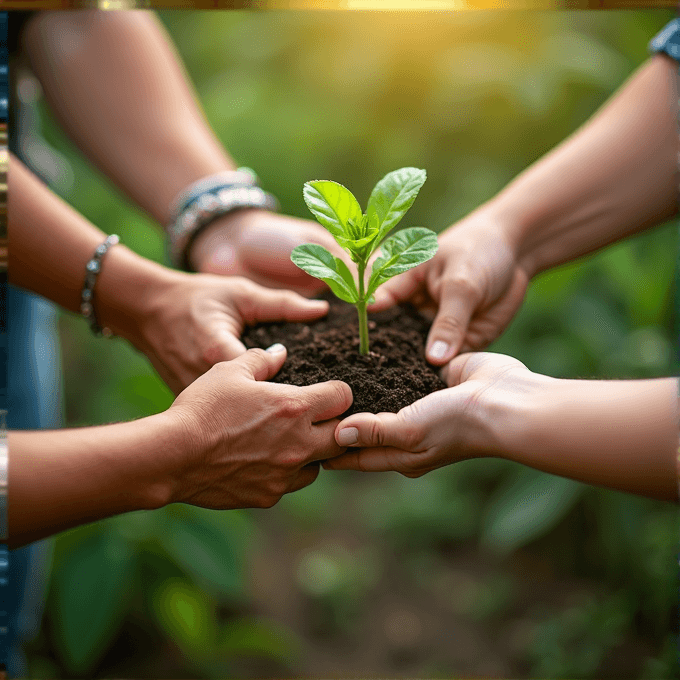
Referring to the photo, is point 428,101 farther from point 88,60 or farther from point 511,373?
point 511,373

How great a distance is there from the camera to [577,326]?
1712 millimetres

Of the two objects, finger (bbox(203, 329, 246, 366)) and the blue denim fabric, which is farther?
the blue denim fabric

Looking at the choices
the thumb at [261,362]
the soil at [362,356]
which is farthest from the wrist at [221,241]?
the thumb at [261,362]

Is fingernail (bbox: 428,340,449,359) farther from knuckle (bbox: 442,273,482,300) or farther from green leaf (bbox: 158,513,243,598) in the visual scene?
green leaf (bbox: 158,513,243,598)

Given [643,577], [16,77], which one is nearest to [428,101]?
[16,77]

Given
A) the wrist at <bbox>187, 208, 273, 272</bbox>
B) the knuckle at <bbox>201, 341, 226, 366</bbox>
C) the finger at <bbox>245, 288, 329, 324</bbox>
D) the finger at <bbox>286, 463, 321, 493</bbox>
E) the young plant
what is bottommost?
the finger at <bbox>286, 463, 321, 493</bbox>

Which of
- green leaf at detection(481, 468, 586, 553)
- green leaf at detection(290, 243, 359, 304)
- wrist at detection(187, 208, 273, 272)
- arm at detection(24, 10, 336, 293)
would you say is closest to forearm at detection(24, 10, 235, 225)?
arm at detection(24, 10, 336, 293)

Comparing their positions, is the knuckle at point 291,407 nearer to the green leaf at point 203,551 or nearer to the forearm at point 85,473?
the forearm at point 85,473

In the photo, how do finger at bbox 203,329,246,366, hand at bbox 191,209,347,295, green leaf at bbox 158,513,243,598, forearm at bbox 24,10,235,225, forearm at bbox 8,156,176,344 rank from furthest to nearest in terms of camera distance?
green leaf at bbox 158,513,243,598
forearm at bbox 24,10,235,225
hand at bbox 191,209,347,295
forearm at bbox 8,156,176,344
finger at bbox 203,329,246,366

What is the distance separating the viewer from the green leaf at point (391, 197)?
86 cm

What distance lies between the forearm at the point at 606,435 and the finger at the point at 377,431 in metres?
0.13

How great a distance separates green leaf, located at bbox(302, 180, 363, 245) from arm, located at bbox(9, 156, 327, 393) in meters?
0.21

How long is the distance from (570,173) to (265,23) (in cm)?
150

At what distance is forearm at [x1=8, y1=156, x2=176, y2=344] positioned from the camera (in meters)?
1.06
